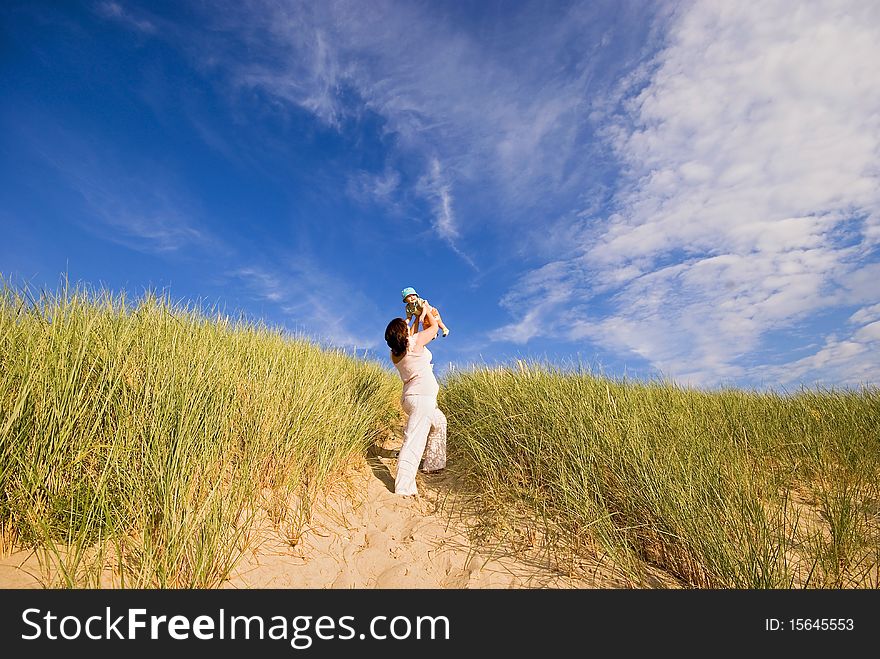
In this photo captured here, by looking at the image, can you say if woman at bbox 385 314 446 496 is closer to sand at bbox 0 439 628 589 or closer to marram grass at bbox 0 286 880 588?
marram grass at bbox 0 286 880 588

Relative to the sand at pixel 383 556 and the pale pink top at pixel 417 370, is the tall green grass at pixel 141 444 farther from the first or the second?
the pale pink top at pixel 417 370

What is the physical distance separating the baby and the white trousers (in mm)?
864

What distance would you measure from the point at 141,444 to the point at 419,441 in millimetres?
2469

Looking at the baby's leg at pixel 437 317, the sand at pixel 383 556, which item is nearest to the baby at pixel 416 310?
the baby's leg at pixel 437 317

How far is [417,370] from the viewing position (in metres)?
4.66

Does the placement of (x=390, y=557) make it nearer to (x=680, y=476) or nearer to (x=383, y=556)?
(x=383, y=556)

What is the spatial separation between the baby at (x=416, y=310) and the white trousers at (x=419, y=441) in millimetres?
864

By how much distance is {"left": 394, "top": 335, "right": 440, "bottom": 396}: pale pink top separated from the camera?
4.61 m

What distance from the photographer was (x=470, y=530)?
11.7ft
